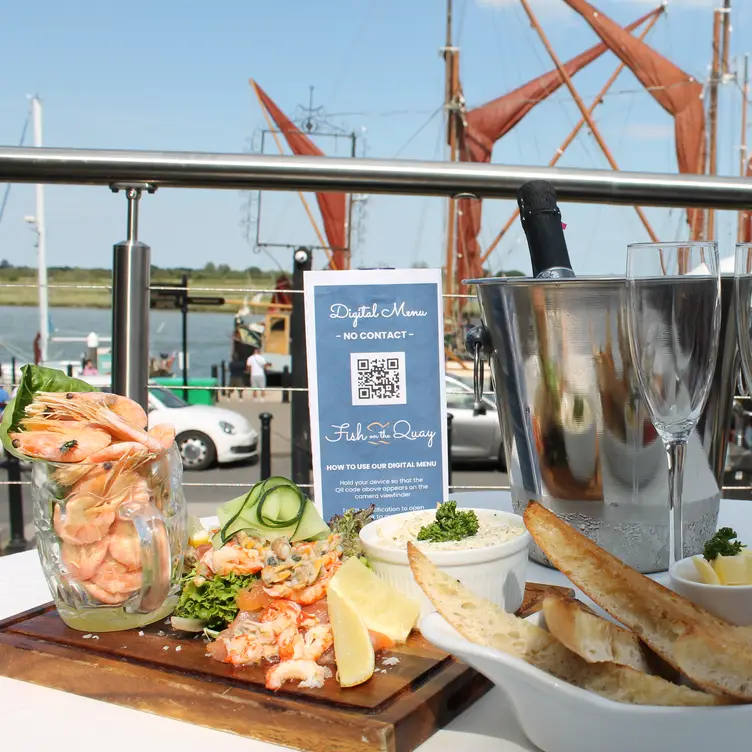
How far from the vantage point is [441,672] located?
64 cm

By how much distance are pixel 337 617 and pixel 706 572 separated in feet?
1.01

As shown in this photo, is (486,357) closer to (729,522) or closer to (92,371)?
(729,522)

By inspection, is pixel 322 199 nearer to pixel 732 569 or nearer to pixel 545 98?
pixel 545 98

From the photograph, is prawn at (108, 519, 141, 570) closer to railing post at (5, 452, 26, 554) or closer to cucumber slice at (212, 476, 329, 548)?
cucumber slice at (212, 476, 329, 548)

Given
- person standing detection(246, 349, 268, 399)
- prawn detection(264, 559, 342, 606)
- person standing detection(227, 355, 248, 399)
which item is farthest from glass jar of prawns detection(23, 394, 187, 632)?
person standing detection(227, 355, 248, 399)

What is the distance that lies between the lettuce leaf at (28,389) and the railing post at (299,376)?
2.94m

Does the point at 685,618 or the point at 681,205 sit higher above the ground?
the point at 681,205

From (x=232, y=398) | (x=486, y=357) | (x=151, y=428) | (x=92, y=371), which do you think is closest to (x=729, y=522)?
(x=486, y=357)

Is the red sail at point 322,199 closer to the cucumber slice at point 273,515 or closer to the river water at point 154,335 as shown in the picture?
the river water at point 154,335

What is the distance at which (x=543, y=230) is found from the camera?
104cm

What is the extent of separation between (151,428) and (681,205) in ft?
4.63

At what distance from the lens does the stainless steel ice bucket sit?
88 centimetres

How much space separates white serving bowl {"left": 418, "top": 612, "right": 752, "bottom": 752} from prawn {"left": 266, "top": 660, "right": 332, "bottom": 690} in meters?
0.11

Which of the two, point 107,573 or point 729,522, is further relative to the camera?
point 729,522
